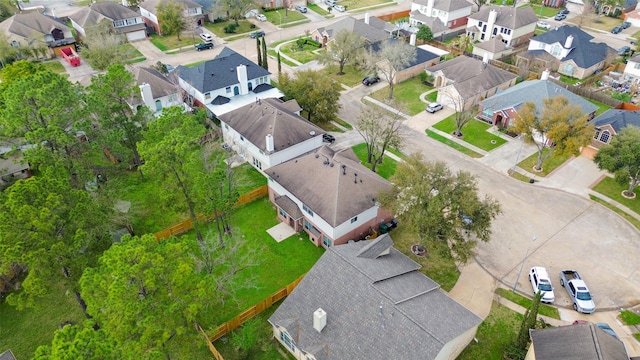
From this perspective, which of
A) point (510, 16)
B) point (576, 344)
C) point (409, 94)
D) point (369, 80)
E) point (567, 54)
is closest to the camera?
point (576, 344)

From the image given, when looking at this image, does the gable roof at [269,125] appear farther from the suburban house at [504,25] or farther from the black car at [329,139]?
the suburban house at [504,25]

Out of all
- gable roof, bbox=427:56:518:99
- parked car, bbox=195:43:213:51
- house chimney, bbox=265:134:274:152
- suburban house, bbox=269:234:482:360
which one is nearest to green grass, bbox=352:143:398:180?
house chimney, bbox=265:134:274:152

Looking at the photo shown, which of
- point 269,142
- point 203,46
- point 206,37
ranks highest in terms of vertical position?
point 269,142

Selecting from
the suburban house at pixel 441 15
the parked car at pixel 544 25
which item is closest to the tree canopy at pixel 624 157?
the suburban house at pixel 441 15

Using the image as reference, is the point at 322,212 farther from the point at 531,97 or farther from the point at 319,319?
the point at 531,97

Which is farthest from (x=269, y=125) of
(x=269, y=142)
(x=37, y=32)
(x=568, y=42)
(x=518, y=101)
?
(x=37, y=32)

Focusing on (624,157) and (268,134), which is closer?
(624,157)

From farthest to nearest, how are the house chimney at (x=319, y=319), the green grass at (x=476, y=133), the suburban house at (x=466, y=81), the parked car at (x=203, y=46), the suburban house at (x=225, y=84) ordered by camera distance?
the parked car at (x=203, y=46), the suburban house at (x=466, y=81), the suburban house at (x=225, y=84), the green grass at (x=476, y=133), the house chimney at (x=319, y=319)
